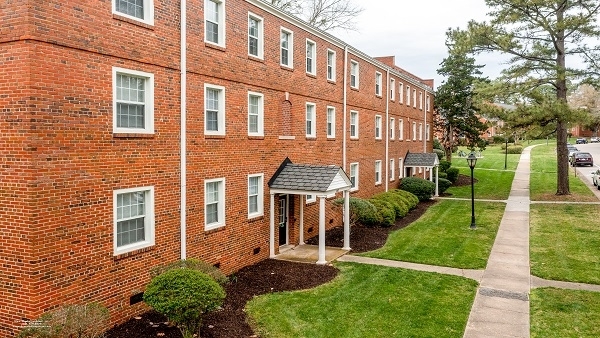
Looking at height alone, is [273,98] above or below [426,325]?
above

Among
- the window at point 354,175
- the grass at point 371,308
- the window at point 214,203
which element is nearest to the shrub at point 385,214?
the window at point 354,175

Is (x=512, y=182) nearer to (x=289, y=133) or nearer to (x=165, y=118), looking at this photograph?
(x=289, y=133)

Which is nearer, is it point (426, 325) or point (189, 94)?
point (426, 325)

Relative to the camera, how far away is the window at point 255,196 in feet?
50.6

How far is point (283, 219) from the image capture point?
17828 millimetres

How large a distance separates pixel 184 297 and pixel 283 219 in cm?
939

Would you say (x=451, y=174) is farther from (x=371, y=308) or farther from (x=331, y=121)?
(x=371, y=308)

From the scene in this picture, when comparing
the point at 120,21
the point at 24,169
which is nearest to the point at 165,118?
the point at 120,21

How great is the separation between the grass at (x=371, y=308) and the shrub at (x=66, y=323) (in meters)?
3.46

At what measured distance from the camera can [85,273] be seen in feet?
30.2

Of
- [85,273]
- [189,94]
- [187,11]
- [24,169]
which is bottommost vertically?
[85,273]

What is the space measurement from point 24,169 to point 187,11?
6.00 metres

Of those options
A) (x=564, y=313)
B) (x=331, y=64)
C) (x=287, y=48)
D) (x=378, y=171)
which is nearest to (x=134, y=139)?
(x=287, y=48)

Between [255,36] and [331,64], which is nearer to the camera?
[255,36]
